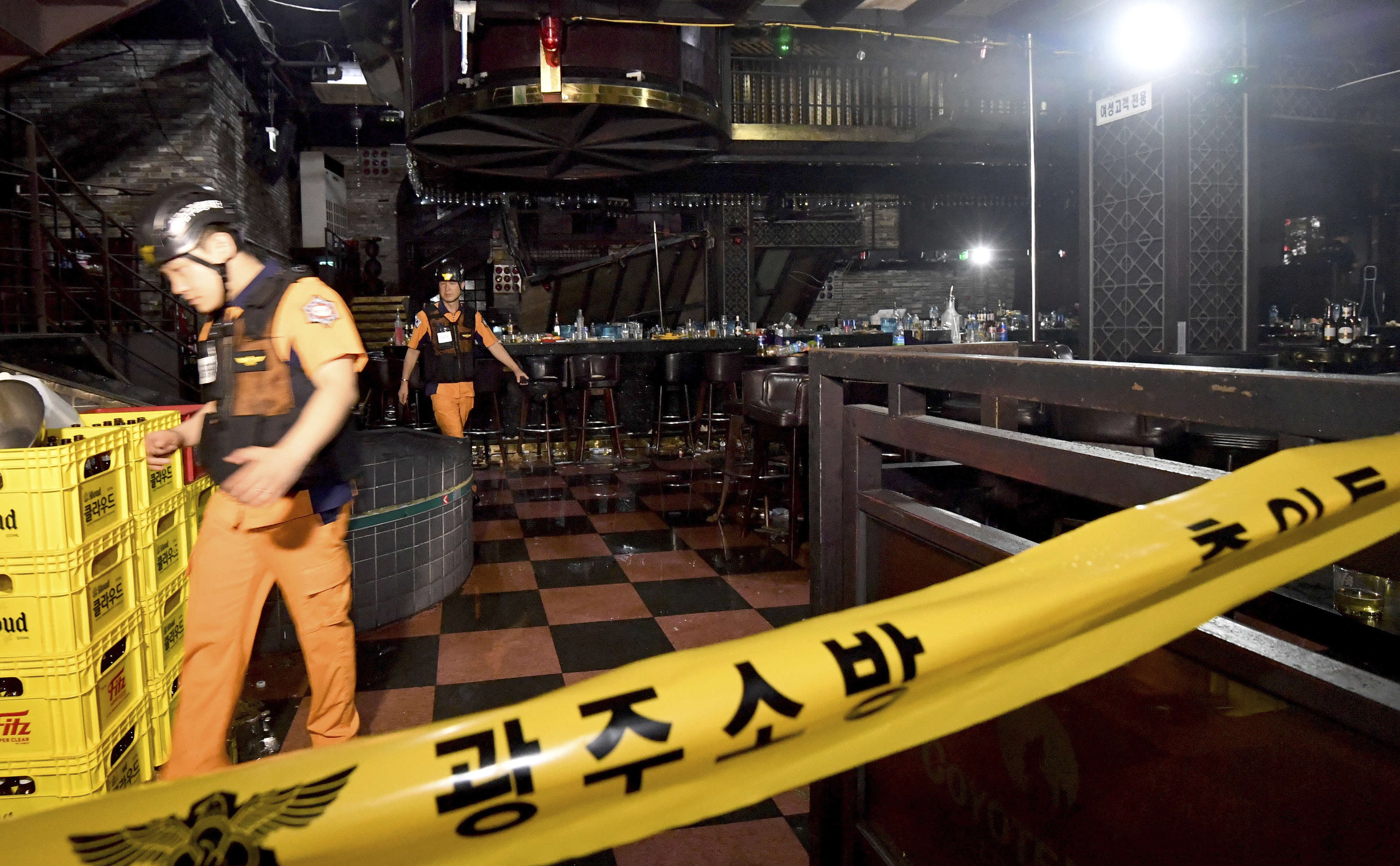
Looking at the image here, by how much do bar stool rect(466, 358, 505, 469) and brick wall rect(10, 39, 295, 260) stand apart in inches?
185

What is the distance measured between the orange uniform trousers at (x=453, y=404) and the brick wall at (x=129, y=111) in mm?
5910

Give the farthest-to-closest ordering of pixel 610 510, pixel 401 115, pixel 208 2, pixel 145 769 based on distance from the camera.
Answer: pixel 401 115 → pixel 208 2 → pixel 610 510 → pixel 145 769

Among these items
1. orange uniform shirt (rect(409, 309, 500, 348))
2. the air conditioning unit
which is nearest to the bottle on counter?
orange uniform shirt (rect(409, 309, 500, 348))

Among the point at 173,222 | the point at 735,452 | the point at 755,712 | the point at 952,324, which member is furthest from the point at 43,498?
the point at 952,324

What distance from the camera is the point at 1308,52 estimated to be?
7672mm

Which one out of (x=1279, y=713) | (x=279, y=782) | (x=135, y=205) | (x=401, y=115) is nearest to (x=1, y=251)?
(x=135, y=205)

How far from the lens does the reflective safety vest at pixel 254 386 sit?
84.7 inches

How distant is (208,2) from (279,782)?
11164mm

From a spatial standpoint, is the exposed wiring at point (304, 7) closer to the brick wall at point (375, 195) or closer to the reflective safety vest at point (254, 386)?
the brick wall at point (375, 195)

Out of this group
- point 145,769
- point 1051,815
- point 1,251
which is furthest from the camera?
point 1,251

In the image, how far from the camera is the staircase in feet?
21.0

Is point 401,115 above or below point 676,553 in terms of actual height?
above

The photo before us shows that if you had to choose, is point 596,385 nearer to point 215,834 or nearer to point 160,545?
point 160,545

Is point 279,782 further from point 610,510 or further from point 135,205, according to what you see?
point 135,205
